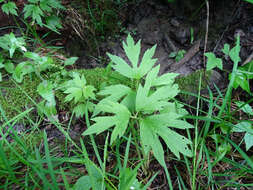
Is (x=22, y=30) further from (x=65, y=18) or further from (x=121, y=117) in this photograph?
(x=121, y=117)

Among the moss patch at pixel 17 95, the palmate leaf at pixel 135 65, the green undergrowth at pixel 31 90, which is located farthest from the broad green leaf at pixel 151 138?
the moss patch at pixel 17 95

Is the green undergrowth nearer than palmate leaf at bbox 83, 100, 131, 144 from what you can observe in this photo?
No

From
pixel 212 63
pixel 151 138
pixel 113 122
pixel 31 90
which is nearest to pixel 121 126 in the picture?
pixel 113 122

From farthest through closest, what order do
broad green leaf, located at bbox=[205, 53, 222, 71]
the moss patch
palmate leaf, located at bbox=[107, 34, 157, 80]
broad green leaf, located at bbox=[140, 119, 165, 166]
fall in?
broad green leaf, located at bbox=[205, 53, 222, 71] < the moss patch < palmate leaf, located at bbox=[107, 34, 157, 80] < broad green leaf, located at bbox=[140, 119, 165, 166]

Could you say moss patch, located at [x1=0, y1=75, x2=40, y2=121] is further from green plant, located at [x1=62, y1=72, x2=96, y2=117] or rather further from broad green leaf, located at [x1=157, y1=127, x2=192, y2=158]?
broad green leaf, located at [x1=157, y1=127, x2=192, y2=158]

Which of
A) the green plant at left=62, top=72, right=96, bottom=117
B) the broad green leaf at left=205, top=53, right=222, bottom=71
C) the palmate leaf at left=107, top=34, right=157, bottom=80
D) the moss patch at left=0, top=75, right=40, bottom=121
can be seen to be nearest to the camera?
the palmate leaf at left=107, top=34, right=157, bottom=80

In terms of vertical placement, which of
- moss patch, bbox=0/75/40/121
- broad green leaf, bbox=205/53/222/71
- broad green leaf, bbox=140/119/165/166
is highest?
broad green leaf, bbox=205/53/222/71

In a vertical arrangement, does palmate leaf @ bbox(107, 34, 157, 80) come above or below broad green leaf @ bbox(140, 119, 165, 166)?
above

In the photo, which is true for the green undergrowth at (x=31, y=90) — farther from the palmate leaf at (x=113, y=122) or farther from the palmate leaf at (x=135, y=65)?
the palmate leaf at (x=113, y=122)

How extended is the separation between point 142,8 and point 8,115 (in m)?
2.69

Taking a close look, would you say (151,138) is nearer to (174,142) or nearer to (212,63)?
(174,142)

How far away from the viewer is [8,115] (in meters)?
1.48

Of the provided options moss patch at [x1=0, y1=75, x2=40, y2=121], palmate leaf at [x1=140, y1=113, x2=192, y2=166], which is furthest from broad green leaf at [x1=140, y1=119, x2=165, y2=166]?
moss patch at [x1=0, y1=75, x2=40, y2=121]

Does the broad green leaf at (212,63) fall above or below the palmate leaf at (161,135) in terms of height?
above
